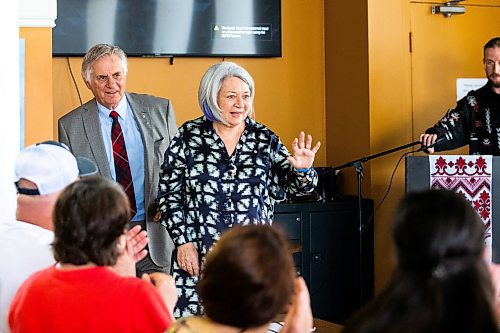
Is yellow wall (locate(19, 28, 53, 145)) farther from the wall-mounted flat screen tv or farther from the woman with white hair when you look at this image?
the wall-mounted flat screen tv

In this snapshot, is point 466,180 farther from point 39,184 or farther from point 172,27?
point 39,184

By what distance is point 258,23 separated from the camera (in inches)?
230

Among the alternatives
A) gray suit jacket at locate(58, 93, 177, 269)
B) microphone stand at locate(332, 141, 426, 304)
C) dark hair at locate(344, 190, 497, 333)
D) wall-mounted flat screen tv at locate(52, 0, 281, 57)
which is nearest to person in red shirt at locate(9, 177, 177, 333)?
dark hair at locate(344, 190, 497, 333)

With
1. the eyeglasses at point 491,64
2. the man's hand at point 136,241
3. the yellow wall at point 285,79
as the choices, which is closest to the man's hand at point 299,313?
the man's hand at point 136,241

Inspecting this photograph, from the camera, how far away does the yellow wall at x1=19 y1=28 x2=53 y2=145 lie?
4.02 m

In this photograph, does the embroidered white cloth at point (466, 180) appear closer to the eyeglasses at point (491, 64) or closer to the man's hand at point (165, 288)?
the eyeglasses at point (491, 64)

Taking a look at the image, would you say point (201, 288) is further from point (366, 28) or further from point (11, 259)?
point (366, 28)

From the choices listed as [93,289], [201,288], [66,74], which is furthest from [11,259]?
[66,74]

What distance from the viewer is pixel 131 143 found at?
13.5 feet

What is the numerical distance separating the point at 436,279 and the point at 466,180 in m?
3.41

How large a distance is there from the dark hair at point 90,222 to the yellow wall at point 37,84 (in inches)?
79.2

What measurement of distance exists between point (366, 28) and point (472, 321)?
434 centimetres

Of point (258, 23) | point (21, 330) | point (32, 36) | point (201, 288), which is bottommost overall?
point (21, 330)

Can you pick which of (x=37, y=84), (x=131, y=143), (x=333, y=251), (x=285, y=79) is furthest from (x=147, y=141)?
(x=285, y=79)
